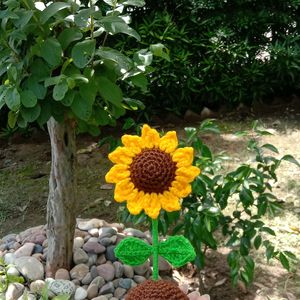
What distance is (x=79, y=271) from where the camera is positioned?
2.72 meters

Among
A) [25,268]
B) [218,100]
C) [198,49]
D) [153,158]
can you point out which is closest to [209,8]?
[198,49]

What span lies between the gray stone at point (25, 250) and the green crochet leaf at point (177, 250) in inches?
47.0

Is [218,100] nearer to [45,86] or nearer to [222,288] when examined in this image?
[222,288]

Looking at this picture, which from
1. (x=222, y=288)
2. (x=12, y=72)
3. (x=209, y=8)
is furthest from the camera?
(x=209, y=8)

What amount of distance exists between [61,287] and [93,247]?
339 mm

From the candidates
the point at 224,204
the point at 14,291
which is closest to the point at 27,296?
the point at 14,291

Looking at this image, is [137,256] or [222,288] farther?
[222,288]

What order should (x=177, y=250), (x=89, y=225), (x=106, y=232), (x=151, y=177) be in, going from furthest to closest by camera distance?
(x=89, y=225) < (x=106, y=232) < (x=177, y=250) < (x=151, y=177)

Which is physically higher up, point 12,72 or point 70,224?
point 12,72

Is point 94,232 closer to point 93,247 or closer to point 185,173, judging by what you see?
point 93,247

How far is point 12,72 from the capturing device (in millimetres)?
2031

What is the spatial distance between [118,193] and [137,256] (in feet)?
0.78

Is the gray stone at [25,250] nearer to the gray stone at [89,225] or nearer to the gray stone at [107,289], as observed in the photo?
the gray stone at [89,225]

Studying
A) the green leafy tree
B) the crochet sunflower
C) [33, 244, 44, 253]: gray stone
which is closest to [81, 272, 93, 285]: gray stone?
[33, 244, 44, 253]: gray stone
